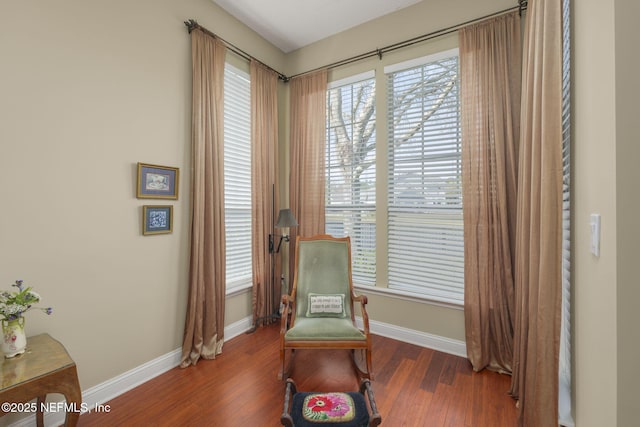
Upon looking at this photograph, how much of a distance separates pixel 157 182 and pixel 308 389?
2.00 meters

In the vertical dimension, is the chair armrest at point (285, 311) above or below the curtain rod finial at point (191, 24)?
below

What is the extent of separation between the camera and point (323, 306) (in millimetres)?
2426

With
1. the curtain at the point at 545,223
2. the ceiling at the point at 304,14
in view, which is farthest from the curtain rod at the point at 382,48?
the curtain at the point at 545,223

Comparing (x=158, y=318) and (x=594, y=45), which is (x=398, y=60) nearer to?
(x=594, y=45)

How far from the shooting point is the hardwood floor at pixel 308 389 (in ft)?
5.72

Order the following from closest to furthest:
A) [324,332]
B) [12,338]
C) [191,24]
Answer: [12,338] < [324,332] < [191,24]

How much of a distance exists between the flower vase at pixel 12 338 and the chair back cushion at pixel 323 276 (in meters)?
1.75

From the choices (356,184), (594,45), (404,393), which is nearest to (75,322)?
(404,393)

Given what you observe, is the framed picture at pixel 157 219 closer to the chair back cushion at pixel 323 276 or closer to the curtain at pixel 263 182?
the curtain at pixel 263 182

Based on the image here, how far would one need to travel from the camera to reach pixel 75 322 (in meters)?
1.79

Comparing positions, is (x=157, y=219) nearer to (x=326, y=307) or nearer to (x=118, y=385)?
(x=118, y=385)

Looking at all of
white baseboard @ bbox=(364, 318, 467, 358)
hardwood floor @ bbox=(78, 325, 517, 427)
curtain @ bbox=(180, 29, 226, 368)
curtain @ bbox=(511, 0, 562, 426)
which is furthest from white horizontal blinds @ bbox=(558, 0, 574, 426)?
curtain @ bbox=(180, 29, 226, 368)

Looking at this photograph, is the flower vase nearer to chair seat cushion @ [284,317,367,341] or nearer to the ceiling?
chair seat cushion @ [284,317,367,341]

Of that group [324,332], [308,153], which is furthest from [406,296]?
[308,153]
